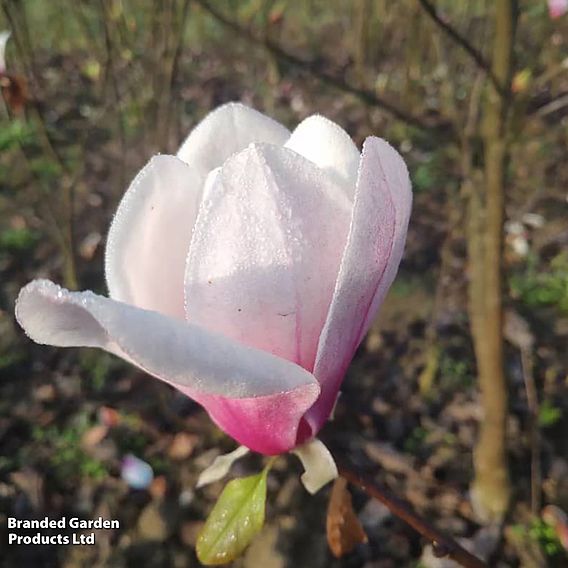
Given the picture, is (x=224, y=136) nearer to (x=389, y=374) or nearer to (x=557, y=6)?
(x=557, y=6)

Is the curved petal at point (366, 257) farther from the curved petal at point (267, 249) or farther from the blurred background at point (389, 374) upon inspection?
the blurred background at point (389, 374)

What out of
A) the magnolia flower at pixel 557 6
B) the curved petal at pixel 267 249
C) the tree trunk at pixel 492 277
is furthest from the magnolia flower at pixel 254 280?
the magnolia flower at pixel 557 6

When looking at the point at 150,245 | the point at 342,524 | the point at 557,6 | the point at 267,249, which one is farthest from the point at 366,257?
the point at 557,6

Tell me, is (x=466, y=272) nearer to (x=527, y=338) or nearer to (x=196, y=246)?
(x=527, y=338)

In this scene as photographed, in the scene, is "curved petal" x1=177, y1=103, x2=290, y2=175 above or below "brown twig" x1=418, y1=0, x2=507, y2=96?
below

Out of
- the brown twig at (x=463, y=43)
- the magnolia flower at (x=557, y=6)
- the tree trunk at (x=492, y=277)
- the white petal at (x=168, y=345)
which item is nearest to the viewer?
the white petal at (x=168, y=345)

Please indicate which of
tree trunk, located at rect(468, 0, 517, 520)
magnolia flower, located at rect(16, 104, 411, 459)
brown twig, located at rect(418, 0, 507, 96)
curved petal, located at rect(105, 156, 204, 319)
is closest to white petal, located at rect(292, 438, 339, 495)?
magnolia flower, located at rect(16, 104, 411, 459)

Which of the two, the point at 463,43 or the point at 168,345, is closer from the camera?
the point at 168,345

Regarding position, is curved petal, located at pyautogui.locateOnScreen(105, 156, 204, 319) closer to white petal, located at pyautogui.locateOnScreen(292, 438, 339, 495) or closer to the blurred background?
white petal, located at pyautogui.locateOnScreen(292, 438, 339, 495)
